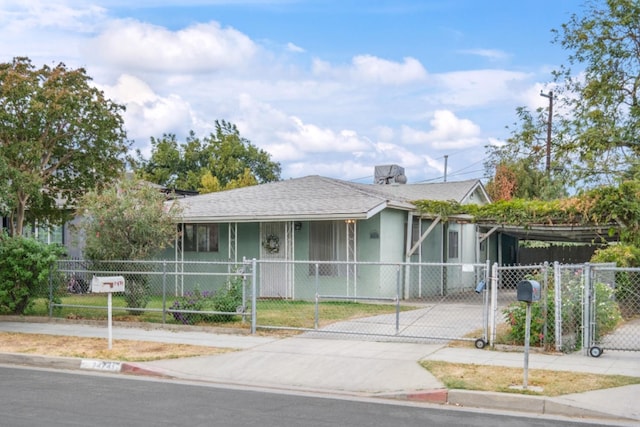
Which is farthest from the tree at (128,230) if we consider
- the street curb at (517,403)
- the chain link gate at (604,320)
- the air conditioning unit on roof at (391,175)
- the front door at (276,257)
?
the air conditioning unit on roof at (391,175)

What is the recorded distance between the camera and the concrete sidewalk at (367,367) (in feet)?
26.6

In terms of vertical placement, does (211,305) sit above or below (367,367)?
above

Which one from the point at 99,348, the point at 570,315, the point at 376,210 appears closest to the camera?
the point at 570,315

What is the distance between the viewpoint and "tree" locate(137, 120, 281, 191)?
5225 centimetres

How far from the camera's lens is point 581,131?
23188 mm

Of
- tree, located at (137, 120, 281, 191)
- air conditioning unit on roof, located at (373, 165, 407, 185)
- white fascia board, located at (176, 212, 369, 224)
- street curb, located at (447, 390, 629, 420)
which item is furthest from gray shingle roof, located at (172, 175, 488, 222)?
tree, located at (137, 120, 281, 191)

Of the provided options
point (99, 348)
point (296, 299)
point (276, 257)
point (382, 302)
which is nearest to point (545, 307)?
point (99, 348)

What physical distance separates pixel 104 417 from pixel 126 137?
740 inches

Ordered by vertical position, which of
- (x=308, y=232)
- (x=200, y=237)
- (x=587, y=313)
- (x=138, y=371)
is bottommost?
(x=138, y=371)

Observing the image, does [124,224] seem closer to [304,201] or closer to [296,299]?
[296,299]

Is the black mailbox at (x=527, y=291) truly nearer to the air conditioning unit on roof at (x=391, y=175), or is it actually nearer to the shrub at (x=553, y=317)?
the shrub at (x=553, y=317)

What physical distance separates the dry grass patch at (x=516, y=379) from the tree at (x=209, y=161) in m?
43.1

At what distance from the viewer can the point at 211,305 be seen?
566 inches

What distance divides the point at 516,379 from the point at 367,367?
220 cm
